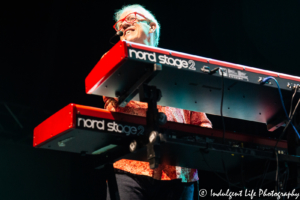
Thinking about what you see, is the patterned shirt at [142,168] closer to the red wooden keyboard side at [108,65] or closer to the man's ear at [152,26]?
the red wooden keyboard side at [108,65]

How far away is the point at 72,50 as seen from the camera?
4137 millimetres

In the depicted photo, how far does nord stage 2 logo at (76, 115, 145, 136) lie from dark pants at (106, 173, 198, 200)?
15.8 inches

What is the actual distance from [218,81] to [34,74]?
327 centimetres

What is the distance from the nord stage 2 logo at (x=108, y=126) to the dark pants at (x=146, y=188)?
1.32 ft

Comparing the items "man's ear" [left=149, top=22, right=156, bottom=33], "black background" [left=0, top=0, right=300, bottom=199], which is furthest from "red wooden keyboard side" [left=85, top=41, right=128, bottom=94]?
"black background" [left=0, top=0, right=300, bottom=199]

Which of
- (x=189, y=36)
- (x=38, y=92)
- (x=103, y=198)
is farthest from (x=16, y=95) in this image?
(x=189, y=36)

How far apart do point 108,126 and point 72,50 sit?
309 centimetres

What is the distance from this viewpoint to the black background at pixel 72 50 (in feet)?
12.9

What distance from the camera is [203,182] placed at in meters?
3.94

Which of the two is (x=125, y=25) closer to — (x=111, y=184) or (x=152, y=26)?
(x=152, y=26)

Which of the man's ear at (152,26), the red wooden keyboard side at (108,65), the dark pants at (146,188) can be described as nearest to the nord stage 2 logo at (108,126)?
the red wooden keyboard side at (108,65)

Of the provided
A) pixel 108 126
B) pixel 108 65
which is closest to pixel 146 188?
pixel 108 126

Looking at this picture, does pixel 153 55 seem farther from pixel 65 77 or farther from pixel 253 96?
pixel 65 77

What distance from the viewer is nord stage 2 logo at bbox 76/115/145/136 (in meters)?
1.22
